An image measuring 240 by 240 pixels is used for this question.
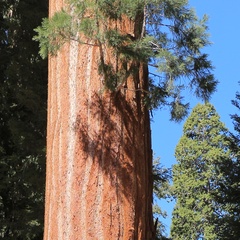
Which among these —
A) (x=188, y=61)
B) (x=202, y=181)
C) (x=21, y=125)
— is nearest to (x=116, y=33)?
(x=188, y=61)

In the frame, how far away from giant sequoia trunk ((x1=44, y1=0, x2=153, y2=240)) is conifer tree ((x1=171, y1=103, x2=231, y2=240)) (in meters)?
23.0

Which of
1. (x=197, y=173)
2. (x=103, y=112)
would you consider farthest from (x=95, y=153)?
(x=197, y=173)

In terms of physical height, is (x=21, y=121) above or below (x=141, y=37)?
above

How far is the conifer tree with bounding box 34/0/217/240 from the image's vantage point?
3.14m

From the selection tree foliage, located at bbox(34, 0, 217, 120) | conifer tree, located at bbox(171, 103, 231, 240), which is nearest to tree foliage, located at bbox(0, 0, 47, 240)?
tree foliage, located at bbox(34, 0, 217, 120)

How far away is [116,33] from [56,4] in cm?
68

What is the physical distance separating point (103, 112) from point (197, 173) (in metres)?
25.0

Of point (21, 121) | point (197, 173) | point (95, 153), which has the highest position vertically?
point (197, 173)

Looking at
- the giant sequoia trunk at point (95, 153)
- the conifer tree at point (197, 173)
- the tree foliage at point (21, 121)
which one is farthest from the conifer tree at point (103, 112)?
the conifer tree at point (197, 173)

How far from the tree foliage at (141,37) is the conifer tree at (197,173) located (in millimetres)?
22625

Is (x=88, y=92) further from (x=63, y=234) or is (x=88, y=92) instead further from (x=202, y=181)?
(x=202, y=181)

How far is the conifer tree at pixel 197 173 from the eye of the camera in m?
26.2

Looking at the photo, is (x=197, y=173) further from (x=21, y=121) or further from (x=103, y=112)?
(x=103, y=112)

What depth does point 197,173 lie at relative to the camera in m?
27.8
